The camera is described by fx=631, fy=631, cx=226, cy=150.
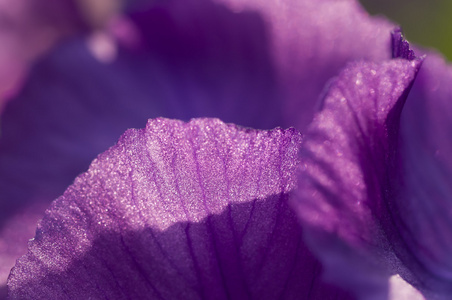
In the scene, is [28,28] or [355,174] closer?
[355,174]

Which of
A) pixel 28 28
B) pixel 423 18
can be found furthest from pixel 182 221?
pixel 423 18

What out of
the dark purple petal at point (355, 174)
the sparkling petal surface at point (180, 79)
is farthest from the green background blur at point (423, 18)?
the dark purple petal at point (355, 174)

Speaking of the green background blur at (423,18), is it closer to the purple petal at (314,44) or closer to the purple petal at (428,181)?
the purple petal at (314,44)

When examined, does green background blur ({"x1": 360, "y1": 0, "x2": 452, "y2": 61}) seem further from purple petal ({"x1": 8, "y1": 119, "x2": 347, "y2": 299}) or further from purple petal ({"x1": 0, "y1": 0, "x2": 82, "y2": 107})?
purple petal ({"x1": 8, "y1": 119, "x2": 347, "y2": 299})

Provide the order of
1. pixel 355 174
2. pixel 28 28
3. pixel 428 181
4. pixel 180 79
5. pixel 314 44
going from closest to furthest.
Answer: pixel 355 174 < pixel 428 181 < pixel 314 44 < pixel 180 79 < pixel 28 28

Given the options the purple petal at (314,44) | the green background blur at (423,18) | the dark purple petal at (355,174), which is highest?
the green background blur at (423,18)

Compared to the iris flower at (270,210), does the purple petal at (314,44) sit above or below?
above

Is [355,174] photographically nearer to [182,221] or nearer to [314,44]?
[182,221]
